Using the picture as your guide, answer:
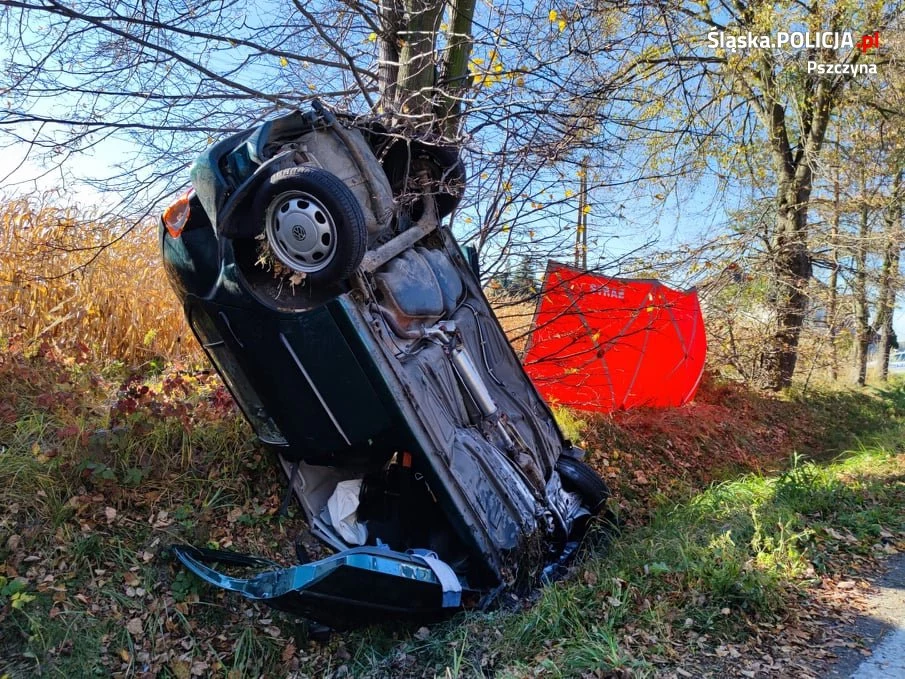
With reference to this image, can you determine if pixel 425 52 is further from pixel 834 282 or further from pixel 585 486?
pixel 834 282

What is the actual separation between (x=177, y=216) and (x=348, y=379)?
49.3 inches

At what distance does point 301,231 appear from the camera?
10.3 ft

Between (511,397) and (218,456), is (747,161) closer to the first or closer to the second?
(511,397)

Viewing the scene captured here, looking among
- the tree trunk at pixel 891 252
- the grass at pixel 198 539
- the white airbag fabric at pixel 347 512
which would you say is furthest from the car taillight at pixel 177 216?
the tree trunk at pixel 891 252

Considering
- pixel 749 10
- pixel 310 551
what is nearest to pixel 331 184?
pixel 310 551

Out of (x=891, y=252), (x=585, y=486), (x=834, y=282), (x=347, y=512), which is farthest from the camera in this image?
(x=834, y=282)

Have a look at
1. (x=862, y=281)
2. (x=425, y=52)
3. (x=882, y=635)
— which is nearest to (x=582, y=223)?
(x=425, y=52)

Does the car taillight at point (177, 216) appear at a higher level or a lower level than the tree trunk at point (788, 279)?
higher

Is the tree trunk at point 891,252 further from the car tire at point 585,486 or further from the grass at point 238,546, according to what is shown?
the car tire at point 585,486

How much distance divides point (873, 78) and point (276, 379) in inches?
525

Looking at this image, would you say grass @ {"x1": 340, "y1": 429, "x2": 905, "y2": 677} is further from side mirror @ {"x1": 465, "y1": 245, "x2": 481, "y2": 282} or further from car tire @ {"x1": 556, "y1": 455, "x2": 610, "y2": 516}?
side mirror @ {"x1": 465, "y1": 245, "x2": 481, "y2": 282}

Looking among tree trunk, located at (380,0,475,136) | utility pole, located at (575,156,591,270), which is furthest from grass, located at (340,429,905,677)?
tree trunk, located at (380,0,475,136)

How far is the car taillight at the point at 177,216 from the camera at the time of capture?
339 cm

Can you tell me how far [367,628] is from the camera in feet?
11.8
